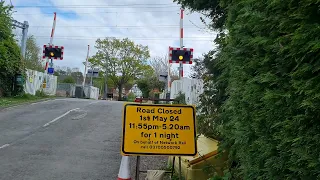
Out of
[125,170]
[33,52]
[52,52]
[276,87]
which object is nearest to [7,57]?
[52,52]

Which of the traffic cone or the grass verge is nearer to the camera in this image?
the traffic cone

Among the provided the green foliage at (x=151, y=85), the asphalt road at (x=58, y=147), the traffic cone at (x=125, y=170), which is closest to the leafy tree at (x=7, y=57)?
the asphalt road at (x=58, y=147)

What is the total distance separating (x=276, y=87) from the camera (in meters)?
2.92

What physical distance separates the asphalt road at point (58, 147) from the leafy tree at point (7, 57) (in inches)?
259

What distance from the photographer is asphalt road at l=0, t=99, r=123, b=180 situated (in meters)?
6.70

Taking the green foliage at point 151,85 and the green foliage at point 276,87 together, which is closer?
the green foliage at point 276,87

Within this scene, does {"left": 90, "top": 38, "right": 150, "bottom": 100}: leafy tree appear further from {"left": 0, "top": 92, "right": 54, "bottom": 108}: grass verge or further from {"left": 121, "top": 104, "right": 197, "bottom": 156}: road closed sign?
{"left": 121, "top": 104, "right": 197, "bottom": 156}: road closed sign

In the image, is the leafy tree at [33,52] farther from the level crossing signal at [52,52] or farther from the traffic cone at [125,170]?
the traffic cone at [125,170]

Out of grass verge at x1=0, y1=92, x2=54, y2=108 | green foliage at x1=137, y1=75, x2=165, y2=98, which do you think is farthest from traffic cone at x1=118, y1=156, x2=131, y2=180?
green foliage at x1=137, y1=75, x2=165, y2=98

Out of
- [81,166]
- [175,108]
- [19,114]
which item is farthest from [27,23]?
[175,108]

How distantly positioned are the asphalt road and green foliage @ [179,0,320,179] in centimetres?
380

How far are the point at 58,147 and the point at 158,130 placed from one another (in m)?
4.59

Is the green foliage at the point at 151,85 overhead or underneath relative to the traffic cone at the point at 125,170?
overhead

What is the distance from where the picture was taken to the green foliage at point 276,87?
2.41 m
